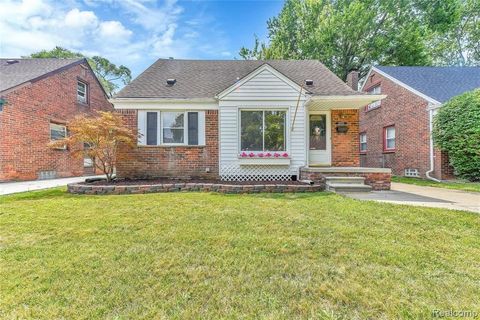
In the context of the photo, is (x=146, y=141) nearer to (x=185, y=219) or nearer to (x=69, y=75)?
(x=185, y=219)

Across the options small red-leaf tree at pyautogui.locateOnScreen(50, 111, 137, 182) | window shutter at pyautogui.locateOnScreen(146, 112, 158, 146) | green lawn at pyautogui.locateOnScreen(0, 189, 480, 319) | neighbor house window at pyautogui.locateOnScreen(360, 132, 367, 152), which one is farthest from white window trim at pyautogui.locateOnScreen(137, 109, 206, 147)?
neighbor house window at pyautogui.locateOnScreen(360, 132, 367, 152)

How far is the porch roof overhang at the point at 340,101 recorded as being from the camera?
811cm

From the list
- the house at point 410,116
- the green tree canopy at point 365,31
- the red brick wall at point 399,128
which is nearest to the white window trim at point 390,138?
the house at point 410,116

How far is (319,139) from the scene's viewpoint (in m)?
9.38

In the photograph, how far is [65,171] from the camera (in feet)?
39.8

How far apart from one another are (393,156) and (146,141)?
1327 centimetres

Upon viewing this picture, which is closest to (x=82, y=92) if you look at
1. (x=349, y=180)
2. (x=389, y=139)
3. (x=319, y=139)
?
(x=319, y=139)

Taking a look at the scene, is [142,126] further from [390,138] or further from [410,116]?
[390,138]

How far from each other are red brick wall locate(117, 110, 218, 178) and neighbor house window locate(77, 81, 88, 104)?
25.2 ft

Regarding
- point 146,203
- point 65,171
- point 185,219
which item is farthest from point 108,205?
point 65,171

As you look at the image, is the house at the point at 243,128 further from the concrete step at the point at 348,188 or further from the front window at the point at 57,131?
the front window at the point at 57,131

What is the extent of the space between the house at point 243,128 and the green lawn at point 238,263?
161 inches

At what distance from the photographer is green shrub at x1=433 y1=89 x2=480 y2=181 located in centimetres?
888

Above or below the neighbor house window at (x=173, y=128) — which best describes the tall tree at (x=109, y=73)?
above
